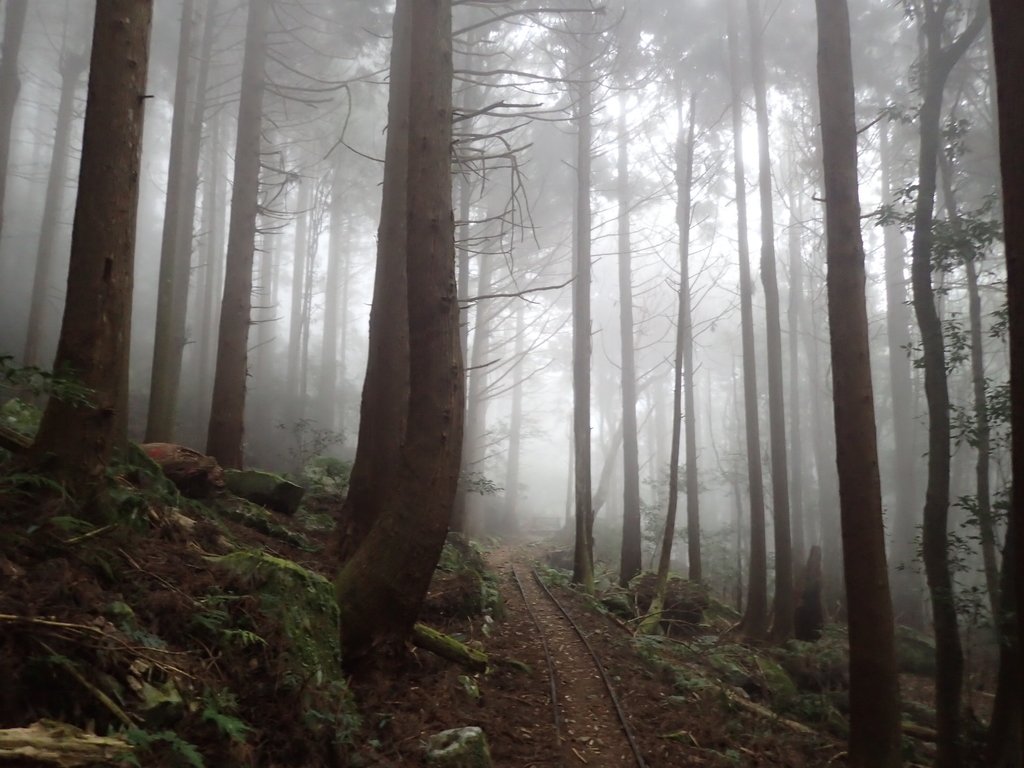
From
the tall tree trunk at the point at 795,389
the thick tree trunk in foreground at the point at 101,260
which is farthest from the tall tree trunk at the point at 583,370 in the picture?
the thick tree trunk in foreground at the point at 101,260

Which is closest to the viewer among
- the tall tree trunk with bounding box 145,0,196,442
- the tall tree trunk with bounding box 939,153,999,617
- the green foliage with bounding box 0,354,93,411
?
the green foliage with bounding box 0,354,93,411

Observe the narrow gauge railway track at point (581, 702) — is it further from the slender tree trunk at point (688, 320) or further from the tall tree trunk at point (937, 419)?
the slender tree trunk at point (688, 320)

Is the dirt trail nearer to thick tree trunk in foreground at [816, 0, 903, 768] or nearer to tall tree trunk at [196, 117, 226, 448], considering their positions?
thick tree trunk in foreground at [816, 0, 903, 768]

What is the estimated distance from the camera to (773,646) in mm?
11406

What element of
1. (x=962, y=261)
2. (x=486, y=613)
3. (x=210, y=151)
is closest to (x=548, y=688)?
(x=486, y=613)

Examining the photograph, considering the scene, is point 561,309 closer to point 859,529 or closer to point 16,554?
point 859,529

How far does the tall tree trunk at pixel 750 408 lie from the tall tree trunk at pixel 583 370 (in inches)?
126

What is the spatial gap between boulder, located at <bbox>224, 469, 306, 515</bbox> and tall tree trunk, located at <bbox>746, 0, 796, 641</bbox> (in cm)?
888

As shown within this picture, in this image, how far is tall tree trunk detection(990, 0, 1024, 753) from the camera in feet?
12.9

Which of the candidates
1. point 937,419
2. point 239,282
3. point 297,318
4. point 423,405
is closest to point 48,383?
point 423,405

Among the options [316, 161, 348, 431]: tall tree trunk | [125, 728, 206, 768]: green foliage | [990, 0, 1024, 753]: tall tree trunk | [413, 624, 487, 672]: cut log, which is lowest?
[413, 624, 487, 672]: cut log

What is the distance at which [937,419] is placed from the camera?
26.5 ft

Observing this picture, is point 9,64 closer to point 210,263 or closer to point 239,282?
point 210,263

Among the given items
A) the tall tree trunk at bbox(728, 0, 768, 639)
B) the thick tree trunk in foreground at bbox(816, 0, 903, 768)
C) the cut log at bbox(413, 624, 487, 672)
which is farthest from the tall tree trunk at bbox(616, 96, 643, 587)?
the thick tree trunk in foreground at bbox(816, 0, 903, 768)
